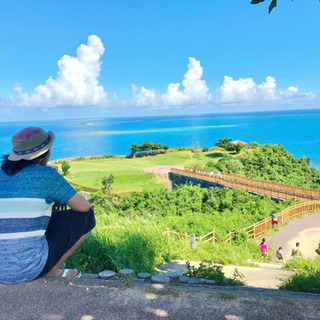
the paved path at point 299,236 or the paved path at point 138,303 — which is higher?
the paved path at point 138,303

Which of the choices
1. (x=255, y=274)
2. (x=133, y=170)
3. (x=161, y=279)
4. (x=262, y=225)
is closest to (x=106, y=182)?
(x=133, y=170)

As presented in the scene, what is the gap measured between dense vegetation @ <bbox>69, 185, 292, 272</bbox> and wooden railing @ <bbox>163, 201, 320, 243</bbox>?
425 millimetres

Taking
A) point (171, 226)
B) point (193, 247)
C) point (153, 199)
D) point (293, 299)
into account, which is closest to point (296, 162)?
point (153, 199)

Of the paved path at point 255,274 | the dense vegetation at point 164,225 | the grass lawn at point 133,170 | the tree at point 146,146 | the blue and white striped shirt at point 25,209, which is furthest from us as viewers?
the tree at point 146,146

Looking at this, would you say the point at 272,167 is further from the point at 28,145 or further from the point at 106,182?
the point at 28,145

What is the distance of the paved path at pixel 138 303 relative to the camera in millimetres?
2492

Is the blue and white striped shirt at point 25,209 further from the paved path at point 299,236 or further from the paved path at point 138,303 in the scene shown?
the paved path at point 299,236

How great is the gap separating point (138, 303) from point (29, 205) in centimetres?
124

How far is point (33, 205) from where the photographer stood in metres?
2.38

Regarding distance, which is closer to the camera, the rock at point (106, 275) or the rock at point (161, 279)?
the rock at point (161, 279)

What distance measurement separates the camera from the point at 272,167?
31531 mm

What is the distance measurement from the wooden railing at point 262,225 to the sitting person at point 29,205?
23.5 feet

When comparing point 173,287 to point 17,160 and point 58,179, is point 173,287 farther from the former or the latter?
point 17,160

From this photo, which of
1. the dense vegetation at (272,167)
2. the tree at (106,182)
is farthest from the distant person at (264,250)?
the dense vegetation at (272,167)
